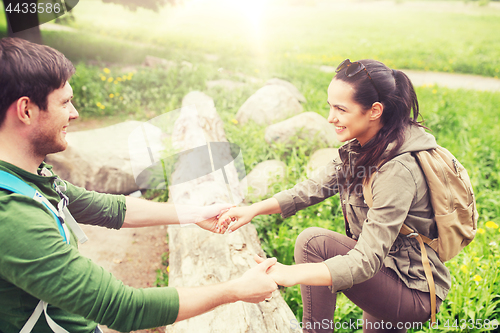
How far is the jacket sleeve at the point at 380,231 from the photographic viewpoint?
4.84ft

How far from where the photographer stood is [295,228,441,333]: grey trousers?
1.64 m

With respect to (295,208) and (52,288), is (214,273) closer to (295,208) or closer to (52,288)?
(295,208)

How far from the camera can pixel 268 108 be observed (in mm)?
5387

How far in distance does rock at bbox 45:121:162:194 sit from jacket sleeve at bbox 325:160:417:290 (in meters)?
2.95

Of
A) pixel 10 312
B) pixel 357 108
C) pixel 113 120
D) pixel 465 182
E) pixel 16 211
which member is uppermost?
pixel 357 108

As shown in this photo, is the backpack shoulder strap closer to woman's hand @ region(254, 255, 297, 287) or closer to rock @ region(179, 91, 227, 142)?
woman's hand @ region(254, 255, 297, 287)

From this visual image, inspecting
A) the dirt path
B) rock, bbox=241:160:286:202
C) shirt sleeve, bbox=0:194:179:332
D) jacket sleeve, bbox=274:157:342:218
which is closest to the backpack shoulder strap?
jacket sleeve, bbox=274:157:342:218

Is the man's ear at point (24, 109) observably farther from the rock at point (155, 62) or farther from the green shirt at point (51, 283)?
the rock at point (155, 62)

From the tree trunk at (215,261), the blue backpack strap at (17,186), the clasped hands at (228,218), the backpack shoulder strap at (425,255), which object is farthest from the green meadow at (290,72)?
the blue backpack strap at (17,186)

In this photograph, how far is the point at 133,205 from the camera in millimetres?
1960

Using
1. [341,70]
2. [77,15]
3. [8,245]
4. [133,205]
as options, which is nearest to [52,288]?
[8,245]

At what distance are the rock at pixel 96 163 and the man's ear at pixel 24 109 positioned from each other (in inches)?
106

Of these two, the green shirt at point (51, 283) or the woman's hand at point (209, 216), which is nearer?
the green shirt at point (51, 283)

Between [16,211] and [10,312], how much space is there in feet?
1.32
